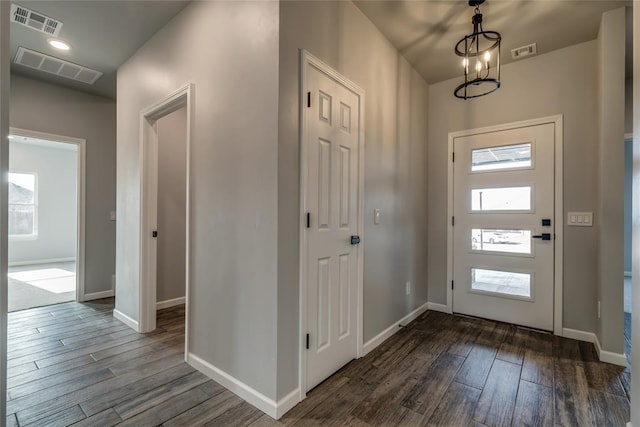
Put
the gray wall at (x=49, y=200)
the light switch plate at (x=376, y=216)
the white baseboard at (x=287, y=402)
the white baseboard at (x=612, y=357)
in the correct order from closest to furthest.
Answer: the white baseboard at (x=287, y=402)
the white baseboard at (x=612, y=357)
the light switch plate at (x=376, y=216)
the gray wall at (x=49, y=200)

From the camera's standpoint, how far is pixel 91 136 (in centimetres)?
405

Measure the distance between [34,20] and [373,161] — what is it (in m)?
3.15

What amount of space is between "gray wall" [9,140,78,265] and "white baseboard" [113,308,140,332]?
4.67 metres

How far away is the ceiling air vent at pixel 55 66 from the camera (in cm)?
302

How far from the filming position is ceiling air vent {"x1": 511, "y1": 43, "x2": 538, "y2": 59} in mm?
2875

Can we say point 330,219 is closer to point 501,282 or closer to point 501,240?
point 501,240

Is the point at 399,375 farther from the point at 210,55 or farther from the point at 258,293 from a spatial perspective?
the point at 210,55

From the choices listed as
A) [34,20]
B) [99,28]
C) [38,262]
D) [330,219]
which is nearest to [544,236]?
[330,219]

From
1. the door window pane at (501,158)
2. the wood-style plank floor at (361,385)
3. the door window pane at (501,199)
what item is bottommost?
the wood-style plank floor at (361,385)

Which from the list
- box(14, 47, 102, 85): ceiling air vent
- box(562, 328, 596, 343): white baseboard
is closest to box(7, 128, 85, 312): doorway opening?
box(14, 47, 102, 85): ceiling air vent

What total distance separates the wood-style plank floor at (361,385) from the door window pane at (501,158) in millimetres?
1741

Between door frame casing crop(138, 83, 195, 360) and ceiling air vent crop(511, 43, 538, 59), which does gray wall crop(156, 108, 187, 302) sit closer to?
door frame casing crop(138, 83, 195, 360)

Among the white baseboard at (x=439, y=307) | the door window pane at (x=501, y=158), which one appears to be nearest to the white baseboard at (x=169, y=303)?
the white baseboard at (x=439, y=307)

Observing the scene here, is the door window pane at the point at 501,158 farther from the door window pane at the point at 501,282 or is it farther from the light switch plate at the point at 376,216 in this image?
the light switch plate at the point at 376,216
